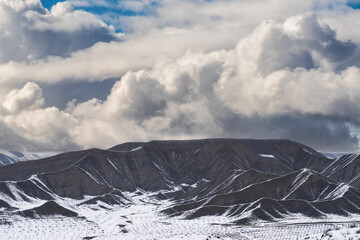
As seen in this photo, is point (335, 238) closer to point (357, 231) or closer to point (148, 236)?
point (357, 231)

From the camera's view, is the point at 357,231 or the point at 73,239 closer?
the point at 357,231

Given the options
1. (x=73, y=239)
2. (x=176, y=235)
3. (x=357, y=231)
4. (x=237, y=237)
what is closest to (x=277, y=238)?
(x=237, y=237)

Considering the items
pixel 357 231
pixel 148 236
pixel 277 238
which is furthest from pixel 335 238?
pixel 148 236

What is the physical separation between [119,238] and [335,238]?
8932 cm

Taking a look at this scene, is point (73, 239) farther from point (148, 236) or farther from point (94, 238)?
point (148, 236)

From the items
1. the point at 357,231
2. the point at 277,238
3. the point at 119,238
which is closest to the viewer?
the point at 357,231

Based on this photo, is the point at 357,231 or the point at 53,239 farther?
the point at 53,239

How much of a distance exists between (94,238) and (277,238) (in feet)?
193

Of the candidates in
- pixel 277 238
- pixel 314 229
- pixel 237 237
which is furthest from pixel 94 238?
pixel 314 229

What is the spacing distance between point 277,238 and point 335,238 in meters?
59.4

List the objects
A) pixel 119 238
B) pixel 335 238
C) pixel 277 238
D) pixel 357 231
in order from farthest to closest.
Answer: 1. pixel 119 238
2. pixel 277 238
3. pixel 357 231
4. pixel 335 238

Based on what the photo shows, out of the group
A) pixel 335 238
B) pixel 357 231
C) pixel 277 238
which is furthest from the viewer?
pixel 277 238

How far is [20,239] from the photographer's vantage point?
19788 cm

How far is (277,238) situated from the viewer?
18112 centimetres
